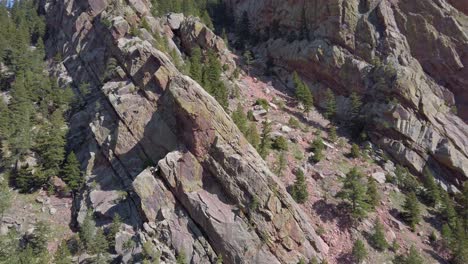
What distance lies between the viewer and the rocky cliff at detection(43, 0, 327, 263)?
30.8 metres

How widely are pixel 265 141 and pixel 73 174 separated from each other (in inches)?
870

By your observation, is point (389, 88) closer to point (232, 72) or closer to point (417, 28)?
point (417, 28)

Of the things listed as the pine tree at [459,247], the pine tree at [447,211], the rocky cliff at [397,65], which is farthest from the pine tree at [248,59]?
the pine tree at [459,247]

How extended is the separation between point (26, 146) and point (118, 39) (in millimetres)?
→ 19814

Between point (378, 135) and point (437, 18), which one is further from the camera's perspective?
point (437, 18)

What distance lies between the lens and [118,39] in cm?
5109

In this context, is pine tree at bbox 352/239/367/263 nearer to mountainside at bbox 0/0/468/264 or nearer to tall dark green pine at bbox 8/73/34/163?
mountainside at bbox 0/0/468/264

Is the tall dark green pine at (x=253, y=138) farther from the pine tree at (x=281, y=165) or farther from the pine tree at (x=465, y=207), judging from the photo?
the pine tree at (x=465, y=207)

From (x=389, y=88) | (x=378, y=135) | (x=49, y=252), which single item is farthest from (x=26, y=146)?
(x=389, y=88)

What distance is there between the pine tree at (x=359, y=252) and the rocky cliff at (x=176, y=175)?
9.16 feet

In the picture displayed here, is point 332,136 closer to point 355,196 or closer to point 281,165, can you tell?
point 281,165

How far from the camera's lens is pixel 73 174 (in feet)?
127

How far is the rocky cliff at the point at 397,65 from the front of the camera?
161 ft

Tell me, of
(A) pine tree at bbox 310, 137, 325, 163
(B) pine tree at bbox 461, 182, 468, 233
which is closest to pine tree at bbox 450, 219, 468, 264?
(B) pine tree at bbox 461, 182, 468, 233
